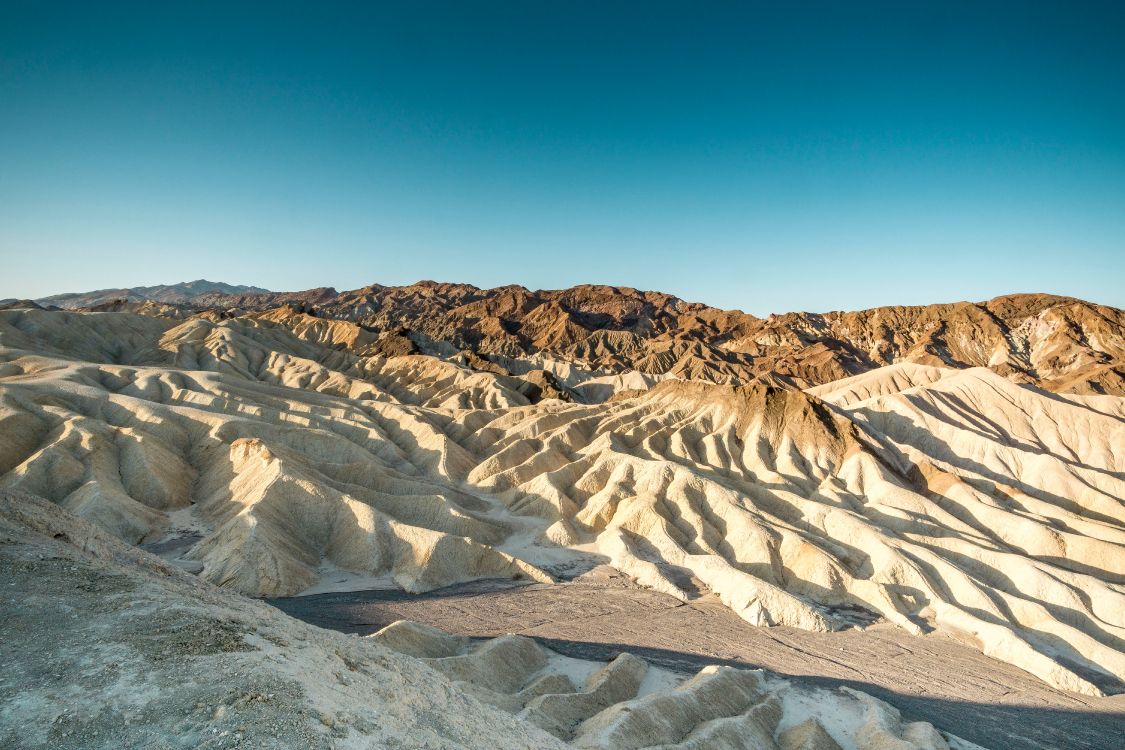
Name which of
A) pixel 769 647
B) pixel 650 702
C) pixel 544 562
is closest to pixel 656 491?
pixel 544 562

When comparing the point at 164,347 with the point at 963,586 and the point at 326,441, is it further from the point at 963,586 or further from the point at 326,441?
the point at 963,586

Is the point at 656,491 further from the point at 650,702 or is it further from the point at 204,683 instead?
the point at 204,683

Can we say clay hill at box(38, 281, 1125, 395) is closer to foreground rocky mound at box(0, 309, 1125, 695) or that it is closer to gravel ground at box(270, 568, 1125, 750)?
foreground rocky mound at box(0, 309, 1125, 695)

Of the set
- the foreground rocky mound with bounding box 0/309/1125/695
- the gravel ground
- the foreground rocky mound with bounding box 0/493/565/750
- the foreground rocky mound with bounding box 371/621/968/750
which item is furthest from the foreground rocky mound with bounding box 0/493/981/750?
the foreground rocky mound with bounding box 0/309/1125/695

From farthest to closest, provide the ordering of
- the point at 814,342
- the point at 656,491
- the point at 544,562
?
the point at 814,342 < the point at 656,491 < the point at 544,562

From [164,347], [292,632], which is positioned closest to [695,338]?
[164,347]

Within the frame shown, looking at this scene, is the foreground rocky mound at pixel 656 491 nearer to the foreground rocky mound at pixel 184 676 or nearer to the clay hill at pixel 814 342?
the foreground rocky mound at pixel 184 676
